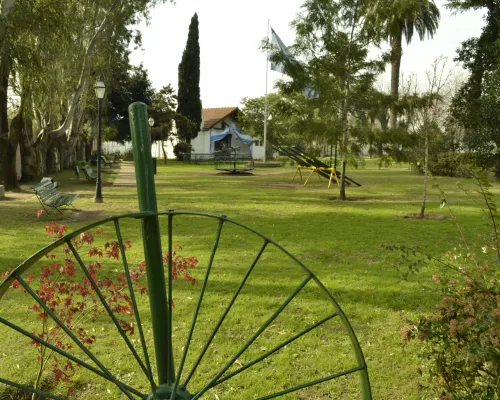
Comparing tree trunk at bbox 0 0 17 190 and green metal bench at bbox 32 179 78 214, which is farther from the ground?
tree trunk at bbox 0 0 17 190

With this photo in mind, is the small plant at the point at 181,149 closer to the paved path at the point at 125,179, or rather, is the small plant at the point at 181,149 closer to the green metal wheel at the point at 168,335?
the paved path at the point at 125,179

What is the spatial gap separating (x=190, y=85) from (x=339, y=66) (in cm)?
3551

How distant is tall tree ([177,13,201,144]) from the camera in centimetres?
4912

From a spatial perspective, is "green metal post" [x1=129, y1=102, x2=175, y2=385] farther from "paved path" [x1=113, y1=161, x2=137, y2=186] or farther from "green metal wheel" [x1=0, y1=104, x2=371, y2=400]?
"paved path" [x1=113, y1=161, x2=137, y2=186]

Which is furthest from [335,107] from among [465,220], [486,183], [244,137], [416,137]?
[244,137]

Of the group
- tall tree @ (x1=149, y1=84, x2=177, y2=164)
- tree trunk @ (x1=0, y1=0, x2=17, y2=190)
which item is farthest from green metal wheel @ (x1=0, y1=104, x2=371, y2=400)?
tall tree @ (x1=149, y1=84, x2=177, y2=164)

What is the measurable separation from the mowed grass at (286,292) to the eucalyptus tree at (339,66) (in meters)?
3.15

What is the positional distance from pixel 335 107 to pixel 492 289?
547 inches

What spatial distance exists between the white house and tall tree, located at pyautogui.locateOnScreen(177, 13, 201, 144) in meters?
5.94

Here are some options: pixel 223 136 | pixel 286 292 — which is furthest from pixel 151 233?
pixel 223 136

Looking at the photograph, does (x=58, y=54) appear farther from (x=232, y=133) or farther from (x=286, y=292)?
(x=232, y=133)

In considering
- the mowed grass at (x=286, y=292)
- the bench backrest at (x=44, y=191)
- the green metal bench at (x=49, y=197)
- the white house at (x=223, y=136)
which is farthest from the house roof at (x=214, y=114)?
the green metal bench at (x=49, y=197)

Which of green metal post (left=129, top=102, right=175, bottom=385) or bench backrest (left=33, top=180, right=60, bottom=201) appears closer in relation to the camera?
green metal post (left=129, top=102, right=175, bottom=385)

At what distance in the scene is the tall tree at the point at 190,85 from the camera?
161 ft
